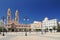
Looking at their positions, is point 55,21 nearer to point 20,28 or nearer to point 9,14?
point 20,28

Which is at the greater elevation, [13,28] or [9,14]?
[9,14]

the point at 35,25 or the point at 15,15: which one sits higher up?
the point at 15,15

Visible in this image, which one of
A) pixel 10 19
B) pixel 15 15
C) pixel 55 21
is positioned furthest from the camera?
pixel 15 15

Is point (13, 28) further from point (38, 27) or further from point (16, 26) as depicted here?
point (38, 27)

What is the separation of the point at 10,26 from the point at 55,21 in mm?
40110

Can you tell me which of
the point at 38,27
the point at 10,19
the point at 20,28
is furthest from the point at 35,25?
the point at 10,19

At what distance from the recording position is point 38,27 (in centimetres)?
14912

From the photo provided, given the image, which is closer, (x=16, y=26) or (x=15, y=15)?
(x=16, y=26)

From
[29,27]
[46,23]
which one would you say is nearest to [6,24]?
[29,27]

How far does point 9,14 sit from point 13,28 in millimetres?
14386

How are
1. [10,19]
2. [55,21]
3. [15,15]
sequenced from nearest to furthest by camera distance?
[55,21]
[10,19]
[15,15]

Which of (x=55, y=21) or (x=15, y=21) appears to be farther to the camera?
(x=15, y=21)

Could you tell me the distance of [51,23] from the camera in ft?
479

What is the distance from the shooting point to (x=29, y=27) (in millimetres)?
151375
